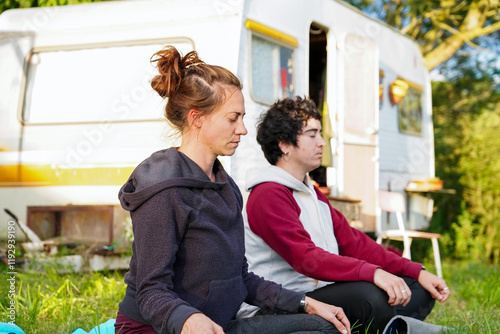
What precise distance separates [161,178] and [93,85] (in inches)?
124

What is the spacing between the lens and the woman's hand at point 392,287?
243 centimetres

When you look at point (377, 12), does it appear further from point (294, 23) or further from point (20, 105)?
point (20, 105)

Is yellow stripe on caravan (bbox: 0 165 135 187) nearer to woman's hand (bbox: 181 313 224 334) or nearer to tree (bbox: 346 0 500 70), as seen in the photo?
woman's hand (bbox: 181 313 224 334)

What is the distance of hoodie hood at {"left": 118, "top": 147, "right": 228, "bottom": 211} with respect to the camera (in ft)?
6.10

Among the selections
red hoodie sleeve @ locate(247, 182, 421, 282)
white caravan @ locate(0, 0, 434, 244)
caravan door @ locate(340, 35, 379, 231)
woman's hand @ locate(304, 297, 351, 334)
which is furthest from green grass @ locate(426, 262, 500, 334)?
white caravan @ locate(0, 0, 434, 244)

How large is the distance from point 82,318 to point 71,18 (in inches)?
101

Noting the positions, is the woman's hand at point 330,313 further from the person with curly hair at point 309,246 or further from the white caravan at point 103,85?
the white caravan at point 103,85

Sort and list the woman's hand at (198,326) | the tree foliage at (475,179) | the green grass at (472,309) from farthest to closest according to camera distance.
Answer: the tree foliage at (475,179) < the green grass at (472,309) < the woman's hand at (198,326)

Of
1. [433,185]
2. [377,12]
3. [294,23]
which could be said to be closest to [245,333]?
[294,23]

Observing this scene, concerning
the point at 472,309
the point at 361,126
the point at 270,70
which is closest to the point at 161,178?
the point at 472,309

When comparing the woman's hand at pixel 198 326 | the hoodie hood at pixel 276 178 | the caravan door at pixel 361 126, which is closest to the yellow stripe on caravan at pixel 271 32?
the caravan door at pixel 361 126

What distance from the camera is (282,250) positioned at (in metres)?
2.56

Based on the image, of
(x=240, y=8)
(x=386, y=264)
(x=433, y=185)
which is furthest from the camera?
(x=433, y=185)

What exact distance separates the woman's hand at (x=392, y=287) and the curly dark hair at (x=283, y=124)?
75cm
